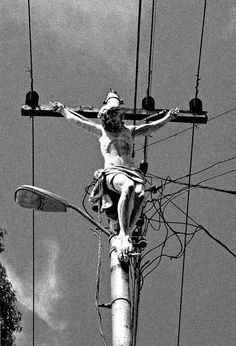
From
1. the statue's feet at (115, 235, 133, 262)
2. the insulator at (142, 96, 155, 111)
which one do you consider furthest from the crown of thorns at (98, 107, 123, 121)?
the statue's feet at (115, 235, 133, 262)

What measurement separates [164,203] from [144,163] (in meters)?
1.10

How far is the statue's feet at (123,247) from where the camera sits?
29.9ft

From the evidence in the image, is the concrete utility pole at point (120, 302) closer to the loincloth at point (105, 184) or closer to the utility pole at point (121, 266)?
the utility pole at point (121, 266)

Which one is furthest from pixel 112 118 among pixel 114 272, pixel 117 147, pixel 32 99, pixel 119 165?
pixel 114 272

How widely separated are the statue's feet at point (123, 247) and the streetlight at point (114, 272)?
0.05 meters

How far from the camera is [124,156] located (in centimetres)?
1096

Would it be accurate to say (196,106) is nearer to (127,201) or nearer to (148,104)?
(148,104)

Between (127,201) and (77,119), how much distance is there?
242 cm

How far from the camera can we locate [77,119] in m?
12.0

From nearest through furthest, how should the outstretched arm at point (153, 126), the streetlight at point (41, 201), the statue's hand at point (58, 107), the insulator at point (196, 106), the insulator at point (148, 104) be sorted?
the streetlight at point (41, 201)
the outstretched arm at point (153, 126)
the statue's hand at point (58, 107)
the insulator at point (148, 104)
the insulator at point (196, 106)

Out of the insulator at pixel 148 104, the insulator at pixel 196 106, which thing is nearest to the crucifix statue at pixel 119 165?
the insulator at pixel 148 104

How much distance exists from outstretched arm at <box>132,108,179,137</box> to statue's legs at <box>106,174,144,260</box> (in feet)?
5.01

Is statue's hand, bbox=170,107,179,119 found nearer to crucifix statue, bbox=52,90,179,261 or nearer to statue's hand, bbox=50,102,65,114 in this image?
crucifix statue, bbox=52,90,179,261

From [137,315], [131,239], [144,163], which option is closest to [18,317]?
[144,163]
